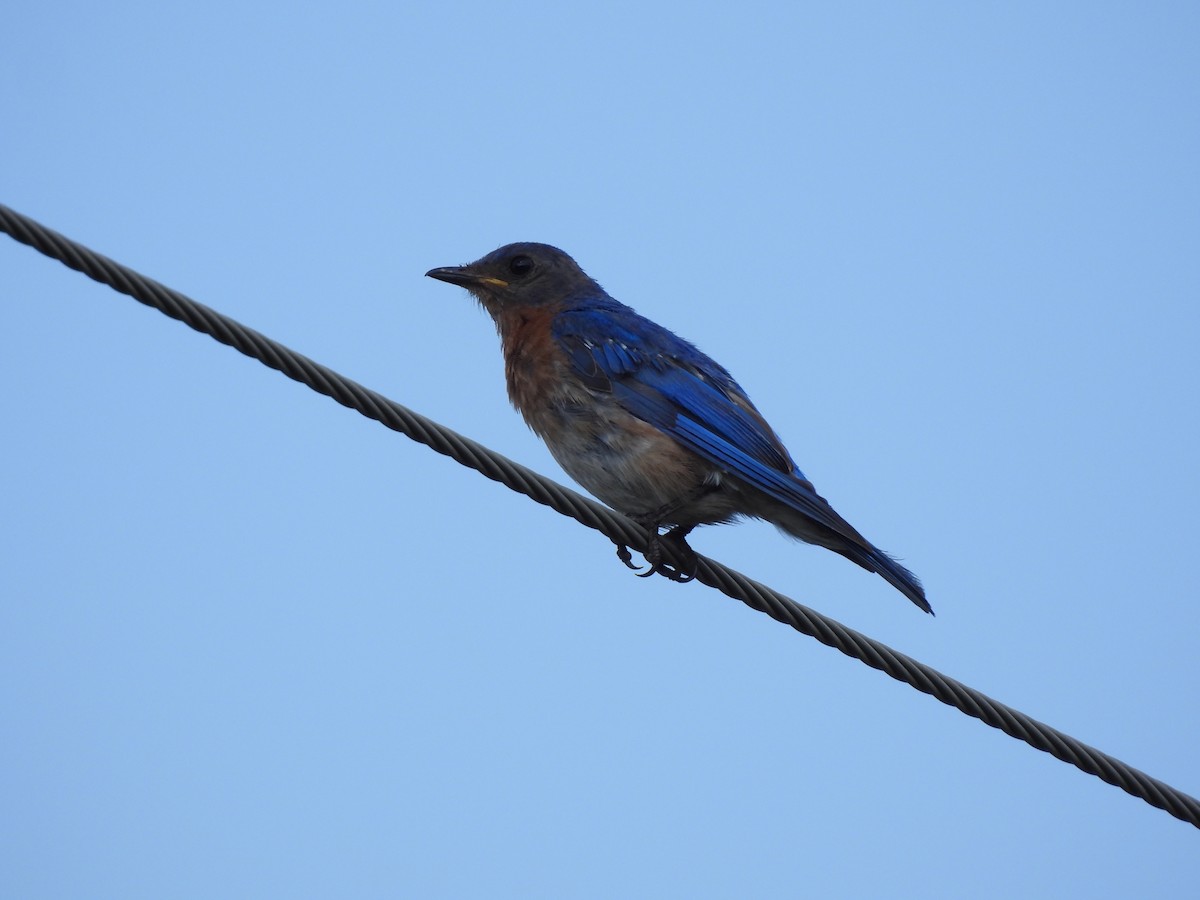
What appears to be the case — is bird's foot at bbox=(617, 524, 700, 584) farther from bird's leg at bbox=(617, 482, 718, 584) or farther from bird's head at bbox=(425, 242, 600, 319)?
bird's head at bbox=(425, 242, 600, 319)

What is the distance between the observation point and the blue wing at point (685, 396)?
256 inches

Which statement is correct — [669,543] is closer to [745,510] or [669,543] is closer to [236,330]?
[745,510]

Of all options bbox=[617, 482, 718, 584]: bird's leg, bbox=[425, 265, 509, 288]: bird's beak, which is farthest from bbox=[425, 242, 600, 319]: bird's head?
bbox=[617, 482, 718, 584]: bird's leg

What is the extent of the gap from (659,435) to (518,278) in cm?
216

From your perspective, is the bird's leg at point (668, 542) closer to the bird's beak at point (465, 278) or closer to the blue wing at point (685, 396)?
the blue wing at point (685, 396)

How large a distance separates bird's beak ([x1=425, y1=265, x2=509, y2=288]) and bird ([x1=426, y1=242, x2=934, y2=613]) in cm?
65

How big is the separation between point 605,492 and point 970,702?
2.36 meters

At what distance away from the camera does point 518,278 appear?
8.42m

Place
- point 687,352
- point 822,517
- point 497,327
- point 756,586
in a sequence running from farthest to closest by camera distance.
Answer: point 497,327 → point 687,352 → point 822,517 → point 756,586

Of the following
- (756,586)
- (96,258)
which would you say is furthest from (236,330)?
(756,586)

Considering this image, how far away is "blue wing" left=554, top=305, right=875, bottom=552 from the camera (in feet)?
21.3

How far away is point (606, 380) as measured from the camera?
702cm

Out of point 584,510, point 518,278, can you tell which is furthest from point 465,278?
point 584,510

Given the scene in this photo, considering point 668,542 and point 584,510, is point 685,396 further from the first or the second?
point 584,510
